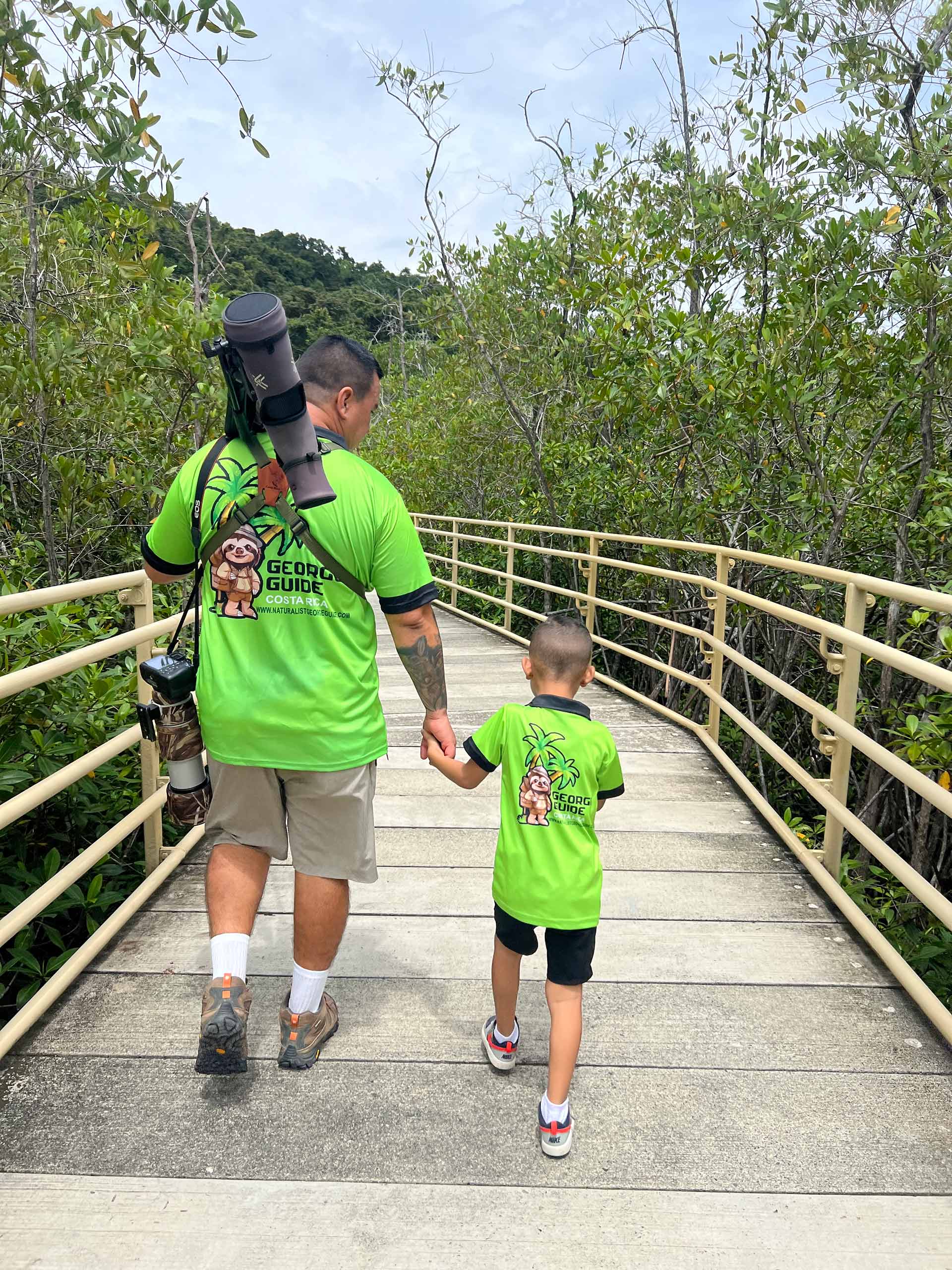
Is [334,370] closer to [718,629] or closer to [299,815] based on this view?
[299,815]

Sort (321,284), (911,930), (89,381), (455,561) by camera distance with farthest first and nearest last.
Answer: (321,284) → (455,561) → (89,381) → (911,930)

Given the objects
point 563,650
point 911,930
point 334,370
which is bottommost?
point 911,930

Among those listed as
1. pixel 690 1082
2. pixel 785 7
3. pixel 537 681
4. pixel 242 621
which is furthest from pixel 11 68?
pixel 785 7

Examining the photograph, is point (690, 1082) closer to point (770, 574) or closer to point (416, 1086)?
point (416, 1086)

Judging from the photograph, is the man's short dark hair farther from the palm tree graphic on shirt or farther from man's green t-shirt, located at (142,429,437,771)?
the palm tree graphic on shirt

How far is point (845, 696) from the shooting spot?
9.92 ft

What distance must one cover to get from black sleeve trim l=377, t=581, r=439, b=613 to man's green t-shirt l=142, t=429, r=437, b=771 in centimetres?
2

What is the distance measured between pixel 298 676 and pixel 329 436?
54cm

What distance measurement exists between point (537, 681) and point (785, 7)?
5676mm

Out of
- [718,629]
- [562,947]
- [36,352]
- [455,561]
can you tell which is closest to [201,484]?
[562,947]

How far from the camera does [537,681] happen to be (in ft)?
6.89

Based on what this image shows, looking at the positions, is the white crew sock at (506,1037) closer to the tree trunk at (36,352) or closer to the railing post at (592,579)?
the tree trunk at (36,352)

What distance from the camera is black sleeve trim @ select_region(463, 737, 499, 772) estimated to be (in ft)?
6.79

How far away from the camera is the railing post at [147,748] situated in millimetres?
2889
